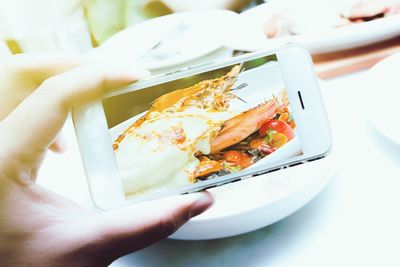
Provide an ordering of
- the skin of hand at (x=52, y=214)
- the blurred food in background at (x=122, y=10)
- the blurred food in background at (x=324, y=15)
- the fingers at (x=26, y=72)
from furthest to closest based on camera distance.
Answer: the blurred food in background at (x=122, y=10) → the blurred food in background at (x=324, y=15) → the fingers at (x=26, y=72) → the skin of hand at (x=52, y=214)

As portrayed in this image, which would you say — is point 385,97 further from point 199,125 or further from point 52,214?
point 52,214

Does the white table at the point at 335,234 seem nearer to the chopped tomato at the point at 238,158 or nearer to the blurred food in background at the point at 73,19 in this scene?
the chopped tomato at the point at 238,158

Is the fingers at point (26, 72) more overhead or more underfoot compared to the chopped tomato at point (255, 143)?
more overhead

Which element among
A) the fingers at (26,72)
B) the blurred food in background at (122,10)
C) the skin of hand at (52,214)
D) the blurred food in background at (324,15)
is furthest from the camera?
the blurred food in background at (122,10)

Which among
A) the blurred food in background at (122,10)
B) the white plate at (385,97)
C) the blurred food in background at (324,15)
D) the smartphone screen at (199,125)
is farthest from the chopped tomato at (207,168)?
the blurred food in background at (122,10)

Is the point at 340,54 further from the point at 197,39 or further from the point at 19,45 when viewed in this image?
the point at 19,45

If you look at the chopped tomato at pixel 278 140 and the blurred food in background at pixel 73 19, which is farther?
the blurred food in background at pixel 73 19
